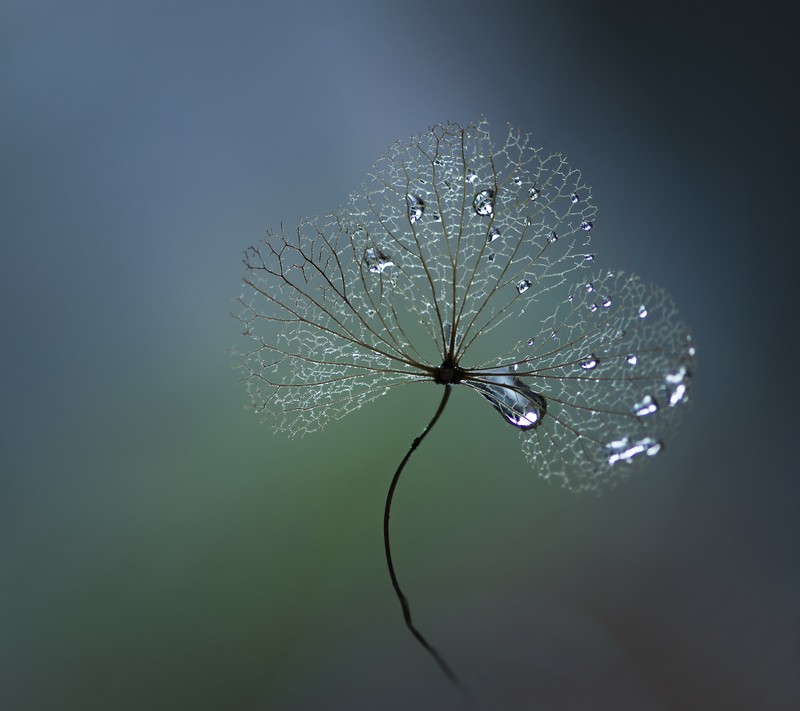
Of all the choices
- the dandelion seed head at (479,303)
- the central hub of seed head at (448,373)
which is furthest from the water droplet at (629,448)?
the central hub of seed head at (448,373)

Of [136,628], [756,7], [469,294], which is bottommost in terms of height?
[136,628]

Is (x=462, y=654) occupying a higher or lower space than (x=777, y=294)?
lower

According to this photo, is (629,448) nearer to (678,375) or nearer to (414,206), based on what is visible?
(678,375)


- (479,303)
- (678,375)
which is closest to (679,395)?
(678,375)

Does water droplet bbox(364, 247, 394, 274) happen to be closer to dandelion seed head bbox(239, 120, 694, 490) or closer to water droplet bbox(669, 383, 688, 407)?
dandelion seed head bbox(239, 120, 694, 490)

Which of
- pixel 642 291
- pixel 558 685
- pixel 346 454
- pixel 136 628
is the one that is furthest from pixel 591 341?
pixel 136 628

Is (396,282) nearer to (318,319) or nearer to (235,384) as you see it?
(318,319)
